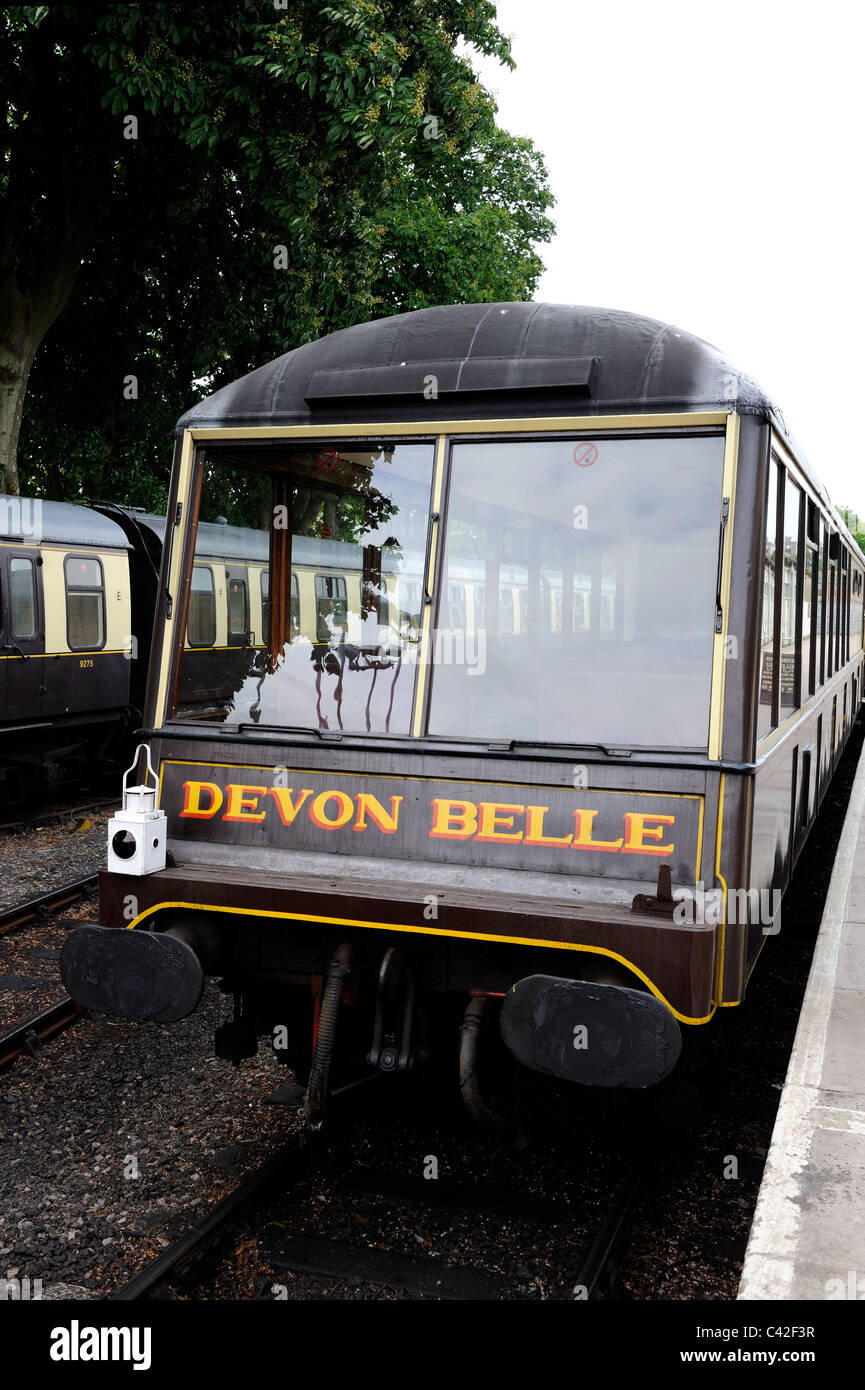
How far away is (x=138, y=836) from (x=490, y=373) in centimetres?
216

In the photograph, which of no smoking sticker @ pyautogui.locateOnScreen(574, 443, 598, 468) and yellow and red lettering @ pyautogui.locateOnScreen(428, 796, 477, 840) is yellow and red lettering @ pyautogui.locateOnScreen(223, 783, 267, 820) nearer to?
yellow and red lettering @ pyautogui.locateOnScreen(428, 796, 477, 840)

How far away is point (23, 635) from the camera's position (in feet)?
39.8

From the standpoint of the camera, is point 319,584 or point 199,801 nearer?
point 199,801

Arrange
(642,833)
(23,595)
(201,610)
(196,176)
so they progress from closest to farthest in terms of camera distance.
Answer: (642,833) → (201,610) → (23,595) → (196,176)

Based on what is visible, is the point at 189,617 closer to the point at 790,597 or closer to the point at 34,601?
the point at 790,597

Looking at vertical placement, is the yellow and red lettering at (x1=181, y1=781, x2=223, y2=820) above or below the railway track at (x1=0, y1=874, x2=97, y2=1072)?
above

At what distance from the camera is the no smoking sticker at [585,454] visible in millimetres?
4148

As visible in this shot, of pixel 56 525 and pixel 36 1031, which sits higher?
pixel 56 525

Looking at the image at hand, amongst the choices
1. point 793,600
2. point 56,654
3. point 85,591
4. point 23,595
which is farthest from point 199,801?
point 85,591

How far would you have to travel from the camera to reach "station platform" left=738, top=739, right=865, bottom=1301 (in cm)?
308

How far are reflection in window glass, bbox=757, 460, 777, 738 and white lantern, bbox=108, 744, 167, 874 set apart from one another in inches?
89.5

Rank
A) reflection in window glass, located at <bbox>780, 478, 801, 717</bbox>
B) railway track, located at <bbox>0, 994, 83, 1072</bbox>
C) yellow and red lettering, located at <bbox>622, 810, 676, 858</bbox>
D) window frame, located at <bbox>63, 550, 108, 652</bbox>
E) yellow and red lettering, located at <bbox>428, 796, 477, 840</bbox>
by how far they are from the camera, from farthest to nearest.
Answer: window frame, located at <bbox>63, 550, 108, 652</bbox> < railway track, located at <bbox>0, 994, 83, 1072</bbox> < reflection in window glass, located at <bbox>780, 478, 801, 717</bbox> < yellow and red lettering, located at <bbox>428, 796, 477, 840</bbox> < yellow and red lettering, located at <bbox>622, 810, 676, 858</bbox>

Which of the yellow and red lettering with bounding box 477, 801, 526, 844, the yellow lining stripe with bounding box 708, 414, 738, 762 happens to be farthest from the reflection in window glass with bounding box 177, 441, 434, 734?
the yellow lining stripe with bounding box 708, 414, 738, 762

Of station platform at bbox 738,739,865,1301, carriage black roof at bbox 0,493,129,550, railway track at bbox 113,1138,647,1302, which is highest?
carriage black roof at bbox 0,493,129,550
